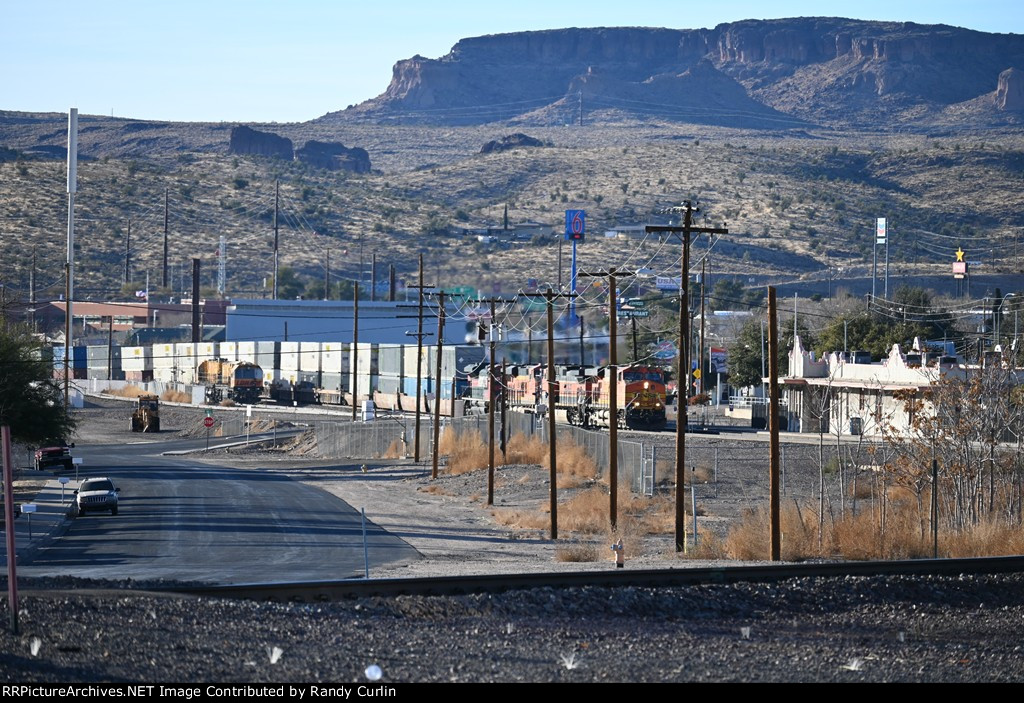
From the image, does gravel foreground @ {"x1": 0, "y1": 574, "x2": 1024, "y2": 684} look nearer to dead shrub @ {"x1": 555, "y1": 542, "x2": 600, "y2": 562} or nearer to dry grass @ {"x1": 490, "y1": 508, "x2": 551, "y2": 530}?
dead shrub @ {"x1": 555, "y1": 542, "x2": 600, "y2": 562}

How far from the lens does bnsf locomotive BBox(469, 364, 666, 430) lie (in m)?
67.6

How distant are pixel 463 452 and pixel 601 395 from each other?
850cm

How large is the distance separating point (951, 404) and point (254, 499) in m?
26.3

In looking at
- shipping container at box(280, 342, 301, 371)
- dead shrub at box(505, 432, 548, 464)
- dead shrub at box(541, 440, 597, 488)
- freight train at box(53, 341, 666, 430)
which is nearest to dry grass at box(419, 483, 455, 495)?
dead shrub at box(541, 440, 597, 488)

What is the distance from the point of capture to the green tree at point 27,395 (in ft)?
163

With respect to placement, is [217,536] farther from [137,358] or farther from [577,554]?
[137,358]

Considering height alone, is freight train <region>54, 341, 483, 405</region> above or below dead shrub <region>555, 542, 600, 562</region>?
above

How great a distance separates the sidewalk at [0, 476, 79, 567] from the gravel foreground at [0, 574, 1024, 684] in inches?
466

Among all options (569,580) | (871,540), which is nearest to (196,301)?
(871,540)

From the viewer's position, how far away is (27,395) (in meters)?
51.1

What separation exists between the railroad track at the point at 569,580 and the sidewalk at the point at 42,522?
31.9 ft

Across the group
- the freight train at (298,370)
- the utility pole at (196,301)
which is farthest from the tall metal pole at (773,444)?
the utility pole at (196,301)

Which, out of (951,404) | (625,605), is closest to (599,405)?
(951,404)

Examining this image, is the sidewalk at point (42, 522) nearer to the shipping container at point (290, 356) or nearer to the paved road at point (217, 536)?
the paved road at point (217, 536)
